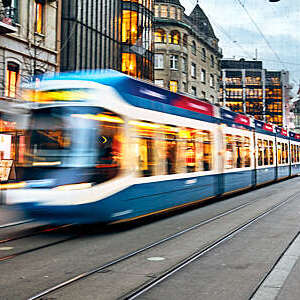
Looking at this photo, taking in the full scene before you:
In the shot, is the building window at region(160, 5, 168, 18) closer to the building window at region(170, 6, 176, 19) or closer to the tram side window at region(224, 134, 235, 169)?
the building window at region(170, 6, 176, 19)

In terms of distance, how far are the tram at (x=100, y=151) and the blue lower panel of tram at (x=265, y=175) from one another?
321 inches

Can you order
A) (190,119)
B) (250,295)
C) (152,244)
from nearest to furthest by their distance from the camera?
(250,295) < (152,244) < (190,119)

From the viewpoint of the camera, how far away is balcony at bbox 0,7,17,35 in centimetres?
1825

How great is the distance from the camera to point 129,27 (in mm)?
31344

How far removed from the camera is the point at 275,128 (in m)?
22.4

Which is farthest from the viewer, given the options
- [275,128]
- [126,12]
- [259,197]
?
[126,12]

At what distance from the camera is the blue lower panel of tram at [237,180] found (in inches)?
581

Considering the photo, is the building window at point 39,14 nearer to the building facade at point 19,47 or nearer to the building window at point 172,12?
the building facade at point 19,47

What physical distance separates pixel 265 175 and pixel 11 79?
12462 mm

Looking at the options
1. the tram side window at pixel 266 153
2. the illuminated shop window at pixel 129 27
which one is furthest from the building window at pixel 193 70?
the tram side window at pixel 266 153

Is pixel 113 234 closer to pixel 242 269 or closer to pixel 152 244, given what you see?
pixel 152 244

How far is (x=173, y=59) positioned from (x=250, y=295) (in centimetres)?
3855

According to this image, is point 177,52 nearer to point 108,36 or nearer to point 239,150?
point 108,36

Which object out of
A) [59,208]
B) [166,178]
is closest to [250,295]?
[59,208]
